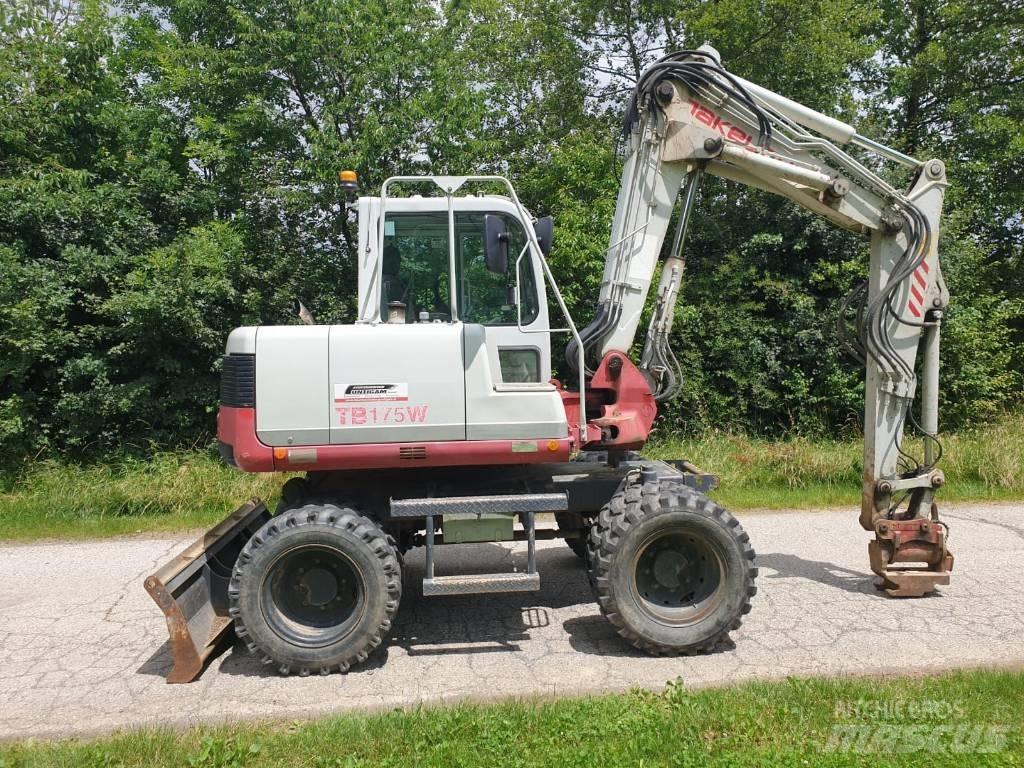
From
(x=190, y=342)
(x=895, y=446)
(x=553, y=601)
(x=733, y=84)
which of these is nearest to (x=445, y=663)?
(x=553, y=601)

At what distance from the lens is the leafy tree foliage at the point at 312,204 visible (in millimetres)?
10453

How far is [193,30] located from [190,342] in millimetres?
6629

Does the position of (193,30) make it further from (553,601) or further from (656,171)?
(553,601)

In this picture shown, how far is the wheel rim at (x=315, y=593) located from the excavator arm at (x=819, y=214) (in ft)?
7.25

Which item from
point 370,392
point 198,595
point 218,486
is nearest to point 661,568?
point 370,392

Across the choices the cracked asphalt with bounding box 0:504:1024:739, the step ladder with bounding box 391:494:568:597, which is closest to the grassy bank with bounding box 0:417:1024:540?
the cracked asphalt with bounding box 0:504:1024:739

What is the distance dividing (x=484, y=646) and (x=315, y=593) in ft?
3.92

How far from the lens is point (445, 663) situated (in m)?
4.64

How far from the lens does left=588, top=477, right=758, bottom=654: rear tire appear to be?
15.1 ft

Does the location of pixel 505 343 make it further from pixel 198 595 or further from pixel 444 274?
pixel 198 595

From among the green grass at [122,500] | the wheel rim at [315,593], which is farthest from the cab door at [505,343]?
the green grass at [122,500]

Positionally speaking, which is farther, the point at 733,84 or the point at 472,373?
the point at 733,84

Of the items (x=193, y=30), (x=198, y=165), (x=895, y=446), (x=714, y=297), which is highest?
(x=193, y=30)

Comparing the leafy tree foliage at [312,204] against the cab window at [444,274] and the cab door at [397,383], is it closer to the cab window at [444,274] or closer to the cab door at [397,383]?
the cab window at [444,274]
